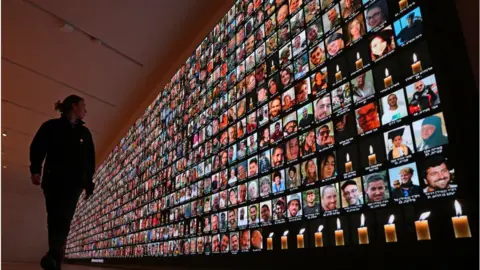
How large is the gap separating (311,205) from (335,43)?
1.01 m

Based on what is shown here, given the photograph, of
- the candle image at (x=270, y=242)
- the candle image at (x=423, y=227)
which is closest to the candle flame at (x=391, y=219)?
the candle image at (x=423, y=227)

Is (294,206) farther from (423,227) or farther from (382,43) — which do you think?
(382,43)

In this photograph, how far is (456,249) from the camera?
144cm

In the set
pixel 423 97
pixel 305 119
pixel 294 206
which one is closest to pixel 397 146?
pixel 423 97

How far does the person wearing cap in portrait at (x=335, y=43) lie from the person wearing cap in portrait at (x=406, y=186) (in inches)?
34.0

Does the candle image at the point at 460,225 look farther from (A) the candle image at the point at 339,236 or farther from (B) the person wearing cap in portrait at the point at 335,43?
(B) the person wearing cap in portrait at the point at 335,43

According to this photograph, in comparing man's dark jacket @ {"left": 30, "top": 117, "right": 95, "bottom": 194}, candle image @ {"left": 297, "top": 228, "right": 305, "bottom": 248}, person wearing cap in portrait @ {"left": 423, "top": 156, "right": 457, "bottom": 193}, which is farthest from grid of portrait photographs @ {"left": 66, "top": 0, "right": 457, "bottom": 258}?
man's dark jacket @ {"left": 30, "top": 117, "right": 95, "bottom": 194}

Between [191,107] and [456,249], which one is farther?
[191,107]

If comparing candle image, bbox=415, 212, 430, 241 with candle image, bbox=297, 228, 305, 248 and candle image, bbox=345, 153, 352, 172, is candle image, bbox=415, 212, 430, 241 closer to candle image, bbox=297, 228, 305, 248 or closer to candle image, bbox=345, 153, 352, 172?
candle image, bbox=345, 153, 352, 172

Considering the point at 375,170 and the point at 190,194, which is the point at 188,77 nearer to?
the point at 190,194

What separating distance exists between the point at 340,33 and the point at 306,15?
0.42 m

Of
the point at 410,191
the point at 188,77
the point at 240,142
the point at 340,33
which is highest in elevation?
the point at 188,77

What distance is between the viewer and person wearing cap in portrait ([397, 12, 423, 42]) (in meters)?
1.71

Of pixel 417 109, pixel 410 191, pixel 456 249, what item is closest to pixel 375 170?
pixel 410 191
